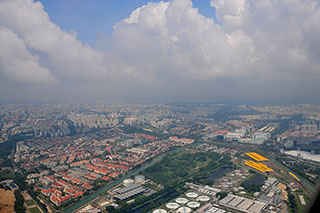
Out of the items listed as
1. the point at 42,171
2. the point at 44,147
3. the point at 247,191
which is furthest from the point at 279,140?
the point at 44,147

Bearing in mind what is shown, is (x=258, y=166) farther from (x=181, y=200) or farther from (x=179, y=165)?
(x=181, y=200)

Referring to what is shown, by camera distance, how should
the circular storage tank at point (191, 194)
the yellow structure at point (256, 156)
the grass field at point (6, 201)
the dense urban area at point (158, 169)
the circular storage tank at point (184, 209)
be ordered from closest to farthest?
the circular storage tank at point (184, 209) < the grass field at point (6, 201) < the dense urban area at point (158, 169) < the circular storage tank at point (191, 194) < the yellow structure at point (256, 156)

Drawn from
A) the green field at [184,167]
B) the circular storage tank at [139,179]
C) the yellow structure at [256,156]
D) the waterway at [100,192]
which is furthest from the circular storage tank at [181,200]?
the yellow structure at [256,156]

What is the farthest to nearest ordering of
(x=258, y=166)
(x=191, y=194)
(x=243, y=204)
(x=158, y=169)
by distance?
(x=258, y=166), (x=158, y=169), (x=191, y=194), (x=243, y=204)

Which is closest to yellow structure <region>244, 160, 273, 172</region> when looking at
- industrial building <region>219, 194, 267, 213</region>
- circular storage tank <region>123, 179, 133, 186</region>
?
industrial building <region>219, 194, 267, 213</region>

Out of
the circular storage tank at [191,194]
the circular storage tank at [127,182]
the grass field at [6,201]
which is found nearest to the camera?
the grass field at [6,201]

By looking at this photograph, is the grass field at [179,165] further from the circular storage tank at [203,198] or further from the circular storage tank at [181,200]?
the circular storage tank at [203,198]

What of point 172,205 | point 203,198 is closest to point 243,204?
point 203,198

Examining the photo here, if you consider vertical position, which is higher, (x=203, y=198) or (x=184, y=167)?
(x=203, y=198)

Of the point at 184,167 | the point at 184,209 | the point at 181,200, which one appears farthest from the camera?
the point at 184,167

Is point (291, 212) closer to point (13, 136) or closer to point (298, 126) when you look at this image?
point (298, 126)
